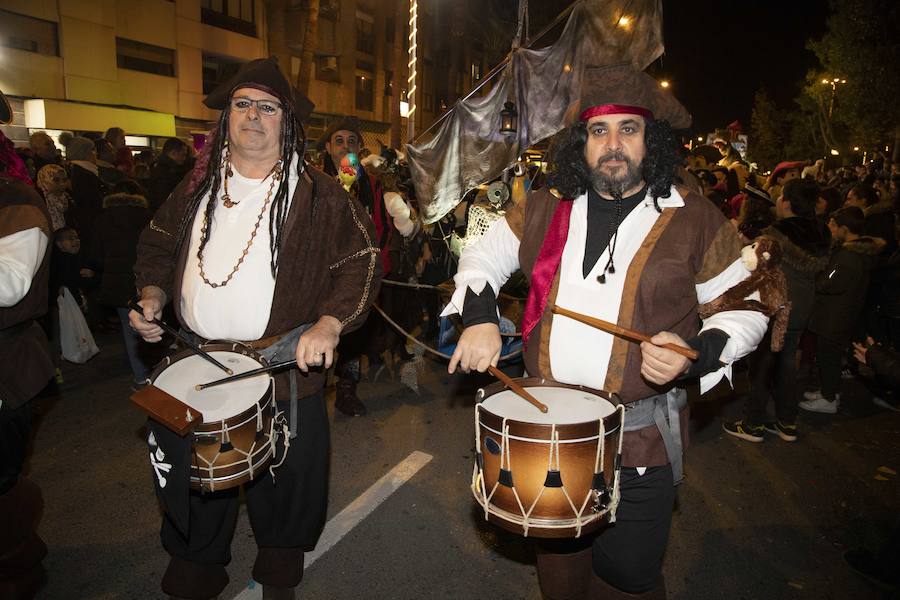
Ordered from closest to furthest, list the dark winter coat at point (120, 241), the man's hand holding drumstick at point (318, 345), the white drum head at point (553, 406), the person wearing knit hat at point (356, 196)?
the white drum head at point (553, 406) < the man's hand holding drumstick at point (318, 345) < the person wearing knit hat at point (356, 196) < the dark winter coat at point (120, 241)

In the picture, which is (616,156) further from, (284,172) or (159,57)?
(159,57)

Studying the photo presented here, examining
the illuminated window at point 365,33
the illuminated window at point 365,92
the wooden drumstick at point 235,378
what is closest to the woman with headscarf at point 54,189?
the wooden drumstick at point 235,378

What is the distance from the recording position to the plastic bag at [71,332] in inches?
252

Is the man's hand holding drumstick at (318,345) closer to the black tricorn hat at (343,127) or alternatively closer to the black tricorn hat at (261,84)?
the black tricorn hat at (261,84)

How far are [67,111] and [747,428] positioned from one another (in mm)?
21540

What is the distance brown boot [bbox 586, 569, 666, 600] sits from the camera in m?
2.37

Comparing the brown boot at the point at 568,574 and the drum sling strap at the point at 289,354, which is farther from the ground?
the drum sling strap at the point at 289,354

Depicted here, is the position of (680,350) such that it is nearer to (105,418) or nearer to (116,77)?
(105,418)

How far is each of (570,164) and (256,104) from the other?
1.46 meters

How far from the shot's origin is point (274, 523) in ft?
9.44

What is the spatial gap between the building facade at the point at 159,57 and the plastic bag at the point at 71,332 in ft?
24.5

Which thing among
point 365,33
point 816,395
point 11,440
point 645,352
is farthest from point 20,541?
point 365,33

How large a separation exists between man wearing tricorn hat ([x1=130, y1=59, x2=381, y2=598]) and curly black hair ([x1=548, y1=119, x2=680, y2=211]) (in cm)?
99

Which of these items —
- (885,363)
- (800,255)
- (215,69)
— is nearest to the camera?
(885,363)
